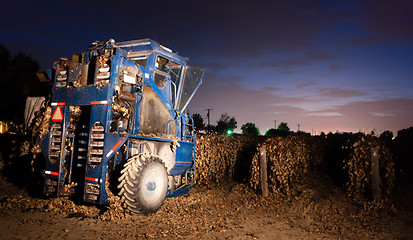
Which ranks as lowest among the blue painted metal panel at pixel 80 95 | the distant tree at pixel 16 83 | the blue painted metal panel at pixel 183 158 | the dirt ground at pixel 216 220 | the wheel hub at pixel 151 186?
the dirt ground at pixel 216 220

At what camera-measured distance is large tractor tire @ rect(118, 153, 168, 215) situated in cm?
550

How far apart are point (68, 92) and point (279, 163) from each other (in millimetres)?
5933

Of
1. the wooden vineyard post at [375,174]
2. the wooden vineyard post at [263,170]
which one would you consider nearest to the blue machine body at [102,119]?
the wooden vineyard post at [263,170]

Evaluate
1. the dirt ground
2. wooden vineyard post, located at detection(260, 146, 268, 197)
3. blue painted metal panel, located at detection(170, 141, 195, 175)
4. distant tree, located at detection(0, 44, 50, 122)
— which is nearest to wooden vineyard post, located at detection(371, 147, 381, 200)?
the dirt ground

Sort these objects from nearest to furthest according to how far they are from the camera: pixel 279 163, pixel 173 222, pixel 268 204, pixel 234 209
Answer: pixel 173 222 < pixel 234 209 < pixel 268 204 < pixel 279 163

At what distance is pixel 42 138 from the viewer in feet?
21.3

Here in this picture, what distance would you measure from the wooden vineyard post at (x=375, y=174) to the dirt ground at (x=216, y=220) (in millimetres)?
515

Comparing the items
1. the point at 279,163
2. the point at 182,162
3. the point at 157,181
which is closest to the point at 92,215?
the point at 157,181

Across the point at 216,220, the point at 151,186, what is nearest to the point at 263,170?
the point at 216,220

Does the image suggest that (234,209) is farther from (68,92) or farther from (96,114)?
(68,92)

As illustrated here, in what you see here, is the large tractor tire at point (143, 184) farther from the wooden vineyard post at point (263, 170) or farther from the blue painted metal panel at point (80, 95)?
the wooden vineyard post at point (263, 170)

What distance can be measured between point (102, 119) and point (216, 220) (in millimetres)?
3227

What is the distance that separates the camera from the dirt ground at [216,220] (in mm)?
4996

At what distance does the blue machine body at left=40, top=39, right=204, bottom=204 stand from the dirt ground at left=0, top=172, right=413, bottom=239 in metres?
0.47
